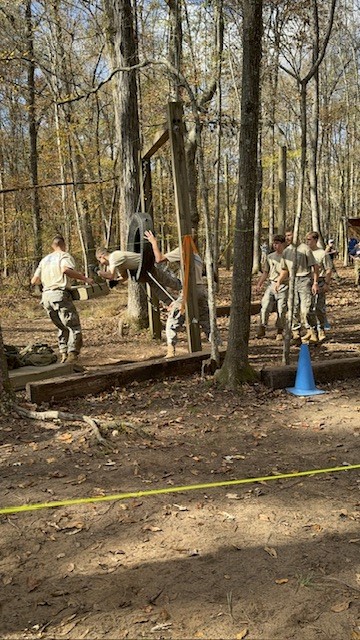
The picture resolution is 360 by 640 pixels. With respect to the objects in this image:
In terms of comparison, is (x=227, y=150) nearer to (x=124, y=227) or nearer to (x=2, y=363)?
(x=124, y=227)

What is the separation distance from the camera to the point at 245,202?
6.19 meters

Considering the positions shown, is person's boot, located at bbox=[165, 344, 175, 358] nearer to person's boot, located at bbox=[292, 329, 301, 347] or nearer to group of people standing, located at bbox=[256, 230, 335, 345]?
group of people standing, located at bbox=[256, 230, 335, 345]

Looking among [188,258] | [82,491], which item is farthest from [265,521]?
[188,258]

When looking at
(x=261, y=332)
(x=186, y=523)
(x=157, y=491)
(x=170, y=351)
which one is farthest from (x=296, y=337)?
(x=186, y=523)

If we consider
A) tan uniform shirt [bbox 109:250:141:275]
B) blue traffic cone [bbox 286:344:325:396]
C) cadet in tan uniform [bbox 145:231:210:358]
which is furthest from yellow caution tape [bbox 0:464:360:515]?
tan uniform shirt [bbox 109:250:141:275]

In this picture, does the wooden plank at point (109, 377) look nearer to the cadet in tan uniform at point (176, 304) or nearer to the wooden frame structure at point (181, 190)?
the wooden frame structure at point (181, 190)

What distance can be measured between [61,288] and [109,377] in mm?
2333

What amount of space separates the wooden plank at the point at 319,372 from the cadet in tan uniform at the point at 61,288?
331 cm

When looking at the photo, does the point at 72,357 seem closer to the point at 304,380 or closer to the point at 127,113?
the point at 304,380

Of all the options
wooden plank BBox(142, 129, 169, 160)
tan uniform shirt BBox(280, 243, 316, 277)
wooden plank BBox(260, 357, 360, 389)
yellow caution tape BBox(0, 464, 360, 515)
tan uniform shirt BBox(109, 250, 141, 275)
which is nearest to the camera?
yellow caution tape BBox(0, 464, 360, 515)

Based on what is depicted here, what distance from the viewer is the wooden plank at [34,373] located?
7.07 m

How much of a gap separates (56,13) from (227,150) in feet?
41.1

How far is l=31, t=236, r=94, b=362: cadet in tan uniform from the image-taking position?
8.30 metres

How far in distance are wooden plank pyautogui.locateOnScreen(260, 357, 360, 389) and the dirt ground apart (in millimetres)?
301
